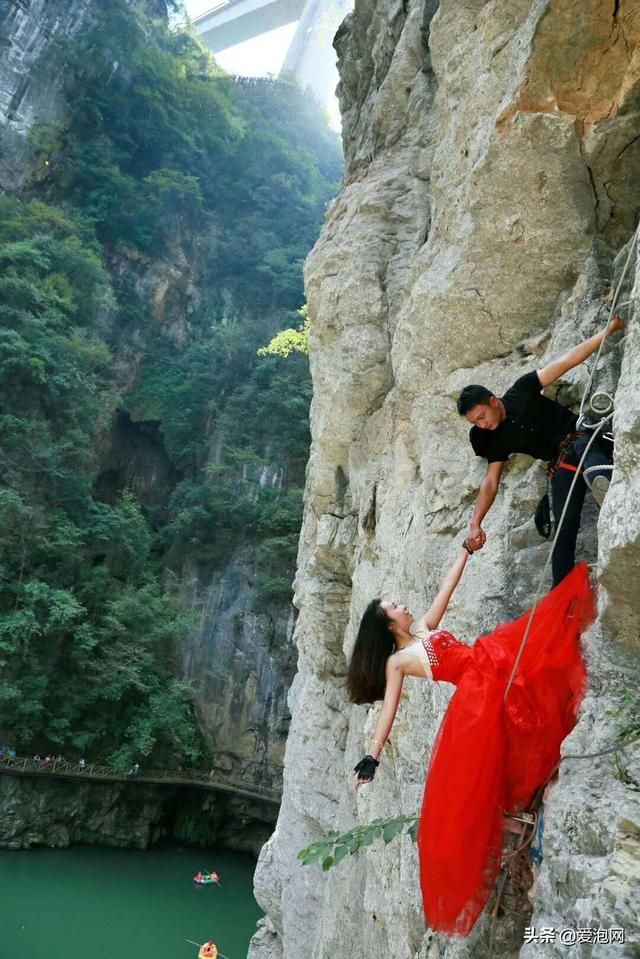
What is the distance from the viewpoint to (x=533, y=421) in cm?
226

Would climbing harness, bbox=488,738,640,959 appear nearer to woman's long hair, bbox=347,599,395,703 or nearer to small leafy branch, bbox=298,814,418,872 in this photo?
small leafy branch, bbox=298,814,418,872

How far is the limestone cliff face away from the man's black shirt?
Result: 10.2 inches

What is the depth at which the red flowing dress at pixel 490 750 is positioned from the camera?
69.0 inches

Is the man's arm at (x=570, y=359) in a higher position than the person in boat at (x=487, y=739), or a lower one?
higher

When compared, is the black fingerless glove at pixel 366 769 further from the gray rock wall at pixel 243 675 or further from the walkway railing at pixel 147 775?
the gray rock wall at pixel 243 675

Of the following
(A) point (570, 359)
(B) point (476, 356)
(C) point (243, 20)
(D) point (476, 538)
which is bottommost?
(D) point (476, 538)

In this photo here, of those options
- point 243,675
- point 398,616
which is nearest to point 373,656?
point 398,616

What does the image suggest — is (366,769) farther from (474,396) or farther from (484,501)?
(474,396)

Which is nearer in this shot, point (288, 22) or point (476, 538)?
point (476, 538)

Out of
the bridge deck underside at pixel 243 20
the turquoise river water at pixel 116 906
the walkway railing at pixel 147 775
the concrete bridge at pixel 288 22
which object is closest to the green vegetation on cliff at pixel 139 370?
the walkway railing at pixel 147 775

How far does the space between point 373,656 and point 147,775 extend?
13.2 meters

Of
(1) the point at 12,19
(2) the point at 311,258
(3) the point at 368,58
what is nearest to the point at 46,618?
(2) the point at 311,258

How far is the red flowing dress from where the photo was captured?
1753mm

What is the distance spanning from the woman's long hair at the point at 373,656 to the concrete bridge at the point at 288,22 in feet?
119
